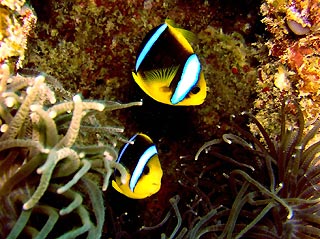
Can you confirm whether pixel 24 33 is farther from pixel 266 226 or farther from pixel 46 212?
pixel 266 226

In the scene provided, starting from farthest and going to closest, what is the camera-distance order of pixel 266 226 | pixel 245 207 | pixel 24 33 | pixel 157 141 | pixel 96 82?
1. pixel 157 141
2. pixel 96 82
3. pixel 245 207
4. pixel 266 226
5. pixel 24 33

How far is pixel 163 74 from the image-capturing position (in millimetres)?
2178

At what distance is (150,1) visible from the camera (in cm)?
273

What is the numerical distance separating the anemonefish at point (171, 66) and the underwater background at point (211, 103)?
299 mm

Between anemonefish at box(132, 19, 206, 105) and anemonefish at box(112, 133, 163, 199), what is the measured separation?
1.10 ft

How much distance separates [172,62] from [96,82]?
898 millimetres

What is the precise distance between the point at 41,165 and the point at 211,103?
1.61 metres

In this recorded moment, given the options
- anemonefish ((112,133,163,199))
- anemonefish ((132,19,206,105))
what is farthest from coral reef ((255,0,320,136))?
anemonefish ((112,133,163,199))

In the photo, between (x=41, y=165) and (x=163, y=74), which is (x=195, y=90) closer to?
(x=163, y=74)

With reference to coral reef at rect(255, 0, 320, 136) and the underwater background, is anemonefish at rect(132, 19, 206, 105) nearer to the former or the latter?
the underwater background

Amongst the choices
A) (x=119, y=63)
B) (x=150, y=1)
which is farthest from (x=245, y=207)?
(x=150, y=1)

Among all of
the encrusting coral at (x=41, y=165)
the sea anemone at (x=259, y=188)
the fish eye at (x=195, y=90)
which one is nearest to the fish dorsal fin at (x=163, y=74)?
the fish eye at (x=195, y=90)

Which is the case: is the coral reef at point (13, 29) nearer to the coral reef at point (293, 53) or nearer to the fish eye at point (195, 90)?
the fish eye at point (195, 90)

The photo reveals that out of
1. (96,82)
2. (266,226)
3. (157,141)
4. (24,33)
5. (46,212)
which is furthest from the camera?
(157,141)
